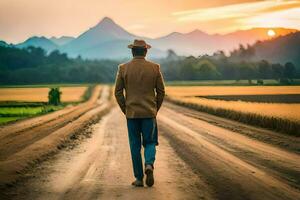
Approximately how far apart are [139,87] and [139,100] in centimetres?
26

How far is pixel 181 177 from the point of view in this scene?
9.71 meters

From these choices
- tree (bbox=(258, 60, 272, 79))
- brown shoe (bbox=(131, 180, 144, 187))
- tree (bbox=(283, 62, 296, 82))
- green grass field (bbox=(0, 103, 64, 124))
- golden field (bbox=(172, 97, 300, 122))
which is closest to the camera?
brown shoe (bbox=(131, 180, 144, 187))

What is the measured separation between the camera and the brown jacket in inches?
348

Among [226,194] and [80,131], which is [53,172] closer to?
[226,194]

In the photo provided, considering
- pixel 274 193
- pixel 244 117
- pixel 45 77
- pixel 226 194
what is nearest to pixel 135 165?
pixel 226 194

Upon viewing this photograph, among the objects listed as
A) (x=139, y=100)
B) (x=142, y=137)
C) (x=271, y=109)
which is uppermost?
(x=139, y=100)

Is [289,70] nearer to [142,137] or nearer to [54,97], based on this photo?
[54,97]

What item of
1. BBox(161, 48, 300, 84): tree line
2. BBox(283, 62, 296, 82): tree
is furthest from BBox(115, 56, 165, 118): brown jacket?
BBox(161, 48, 300, 84): tree line

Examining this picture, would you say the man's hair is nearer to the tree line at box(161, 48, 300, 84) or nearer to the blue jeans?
the blue jeans

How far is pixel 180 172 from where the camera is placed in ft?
33.9

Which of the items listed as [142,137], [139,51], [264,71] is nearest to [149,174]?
[142,137]

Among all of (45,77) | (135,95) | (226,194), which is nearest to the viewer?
(226,194)

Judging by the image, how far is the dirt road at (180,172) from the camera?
8.19m

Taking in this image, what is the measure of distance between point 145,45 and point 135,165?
2.11 m
